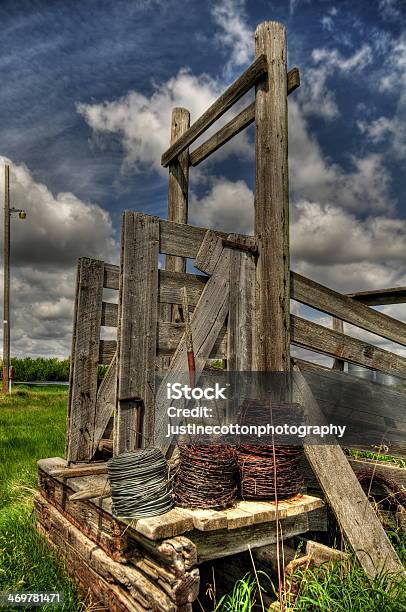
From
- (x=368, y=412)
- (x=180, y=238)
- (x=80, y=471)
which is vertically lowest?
(x=80, y=471)

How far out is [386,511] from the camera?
4.40 metres

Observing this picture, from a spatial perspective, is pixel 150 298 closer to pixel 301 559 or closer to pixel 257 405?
pixel 257 405

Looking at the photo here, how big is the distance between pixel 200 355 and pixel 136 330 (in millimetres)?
581

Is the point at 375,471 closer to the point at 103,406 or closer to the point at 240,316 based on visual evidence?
the point at 240,316

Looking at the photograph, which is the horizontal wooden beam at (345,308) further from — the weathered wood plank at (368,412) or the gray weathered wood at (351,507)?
the gray weathered wood at (351,507)

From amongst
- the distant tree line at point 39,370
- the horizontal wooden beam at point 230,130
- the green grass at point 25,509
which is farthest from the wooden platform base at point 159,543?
the distant tree line at point 39,370

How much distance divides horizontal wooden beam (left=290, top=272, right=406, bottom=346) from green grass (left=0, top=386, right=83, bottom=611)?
302cm

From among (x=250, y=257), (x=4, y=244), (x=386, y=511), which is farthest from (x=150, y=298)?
(x=4, y=244)

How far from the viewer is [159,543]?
2.86m

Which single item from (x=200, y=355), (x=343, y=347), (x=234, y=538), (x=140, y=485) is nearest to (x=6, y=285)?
(x=200, y=355)

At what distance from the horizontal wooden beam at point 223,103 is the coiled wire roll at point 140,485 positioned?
3341 mm

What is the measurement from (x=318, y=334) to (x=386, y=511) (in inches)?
64.6

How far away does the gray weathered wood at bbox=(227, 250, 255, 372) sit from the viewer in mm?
4266

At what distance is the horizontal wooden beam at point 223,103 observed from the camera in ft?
14.7
